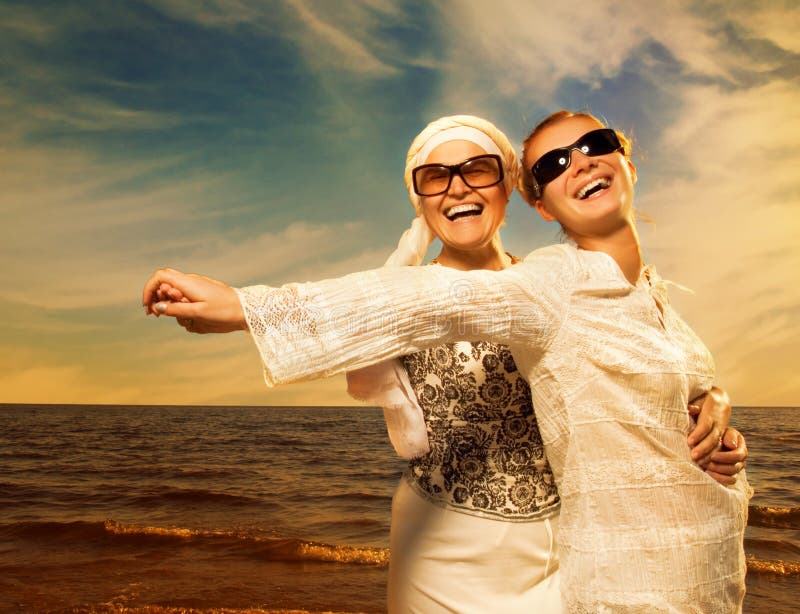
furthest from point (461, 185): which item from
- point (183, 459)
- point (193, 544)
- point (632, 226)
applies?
point (183, 459)

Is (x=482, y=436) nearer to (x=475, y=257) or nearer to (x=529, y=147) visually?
(x=475, y=257)

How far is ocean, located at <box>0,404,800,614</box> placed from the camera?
6566mm

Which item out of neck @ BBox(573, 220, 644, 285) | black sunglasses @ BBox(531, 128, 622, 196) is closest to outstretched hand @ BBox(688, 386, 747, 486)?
neck @ BBox(573, 220, 644, 285)

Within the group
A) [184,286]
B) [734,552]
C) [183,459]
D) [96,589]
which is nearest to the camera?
[184,286]

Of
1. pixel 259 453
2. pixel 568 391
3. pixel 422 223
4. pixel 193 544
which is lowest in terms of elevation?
pixel 193 544

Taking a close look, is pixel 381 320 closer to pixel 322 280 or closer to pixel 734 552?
pixel 322 280

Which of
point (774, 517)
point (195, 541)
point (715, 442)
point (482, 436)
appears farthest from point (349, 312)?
point (774, 517)

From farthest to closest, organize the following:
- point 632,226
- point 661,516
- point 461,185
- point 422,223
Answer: point 422,223 < point 461,185 < point 632,226 < point 661,516

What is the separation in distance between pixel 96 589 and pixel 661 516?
744cm

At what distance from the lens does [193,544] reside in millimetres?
8781

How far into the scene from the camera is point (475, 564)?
2.00m

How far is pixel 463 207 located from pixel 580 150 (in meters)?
0.62

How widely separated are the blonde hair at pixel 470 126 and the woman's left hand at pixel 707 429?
114 centimetres

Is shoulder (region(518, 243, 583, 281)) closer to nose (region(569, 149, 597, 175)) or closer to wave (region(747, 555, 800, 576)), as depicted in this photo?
nose (region(569, 149, 597, 175))
